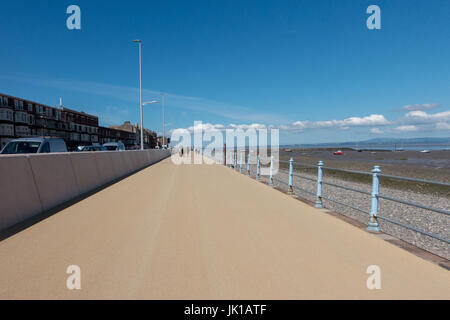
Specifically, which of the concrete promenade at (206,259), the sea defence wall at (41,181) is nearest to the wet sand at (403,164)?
the concrete promenade at (206,259)

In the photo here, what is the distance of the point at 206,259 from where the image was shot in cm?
435

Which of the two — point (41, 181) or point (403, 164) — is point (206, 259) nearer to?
point (41, 181)

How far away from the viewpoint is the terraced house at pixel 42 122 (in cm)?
6081

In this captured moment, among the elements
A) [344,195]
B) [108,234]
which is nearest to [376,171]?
[108,234]

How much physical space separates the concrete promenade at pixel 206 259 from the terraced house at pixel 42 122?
63.3 meters

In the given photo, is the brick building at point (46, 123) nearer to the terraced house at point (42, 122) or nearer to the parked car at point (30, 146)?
the terraced house at point (42, 122)

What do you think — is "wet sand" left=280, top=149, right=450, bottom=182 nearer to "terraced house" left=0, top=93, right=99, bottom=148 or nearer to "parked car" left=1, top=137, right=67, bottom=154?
"parked car" left=1, top=137, right=67, bottom=154

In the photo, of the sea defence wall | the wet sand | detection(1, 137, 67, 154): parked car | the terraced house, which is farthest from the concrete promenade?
the terraced house

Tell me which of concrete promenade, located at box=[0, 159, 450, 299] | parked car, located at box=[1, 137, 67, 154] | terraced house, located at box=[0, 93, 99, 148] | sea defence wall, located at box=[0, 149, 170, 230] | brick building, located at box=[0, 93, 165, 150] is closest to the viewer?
concrete promenade, located at box=[0, 159, 450, 299]

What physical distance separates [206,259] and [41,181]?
5.14 meters

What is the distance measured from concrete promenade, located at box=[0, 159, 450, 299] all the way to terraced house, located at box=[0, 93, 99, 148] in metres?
63.3

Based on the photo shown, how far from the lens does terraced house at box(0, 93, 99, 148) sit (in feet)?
199
